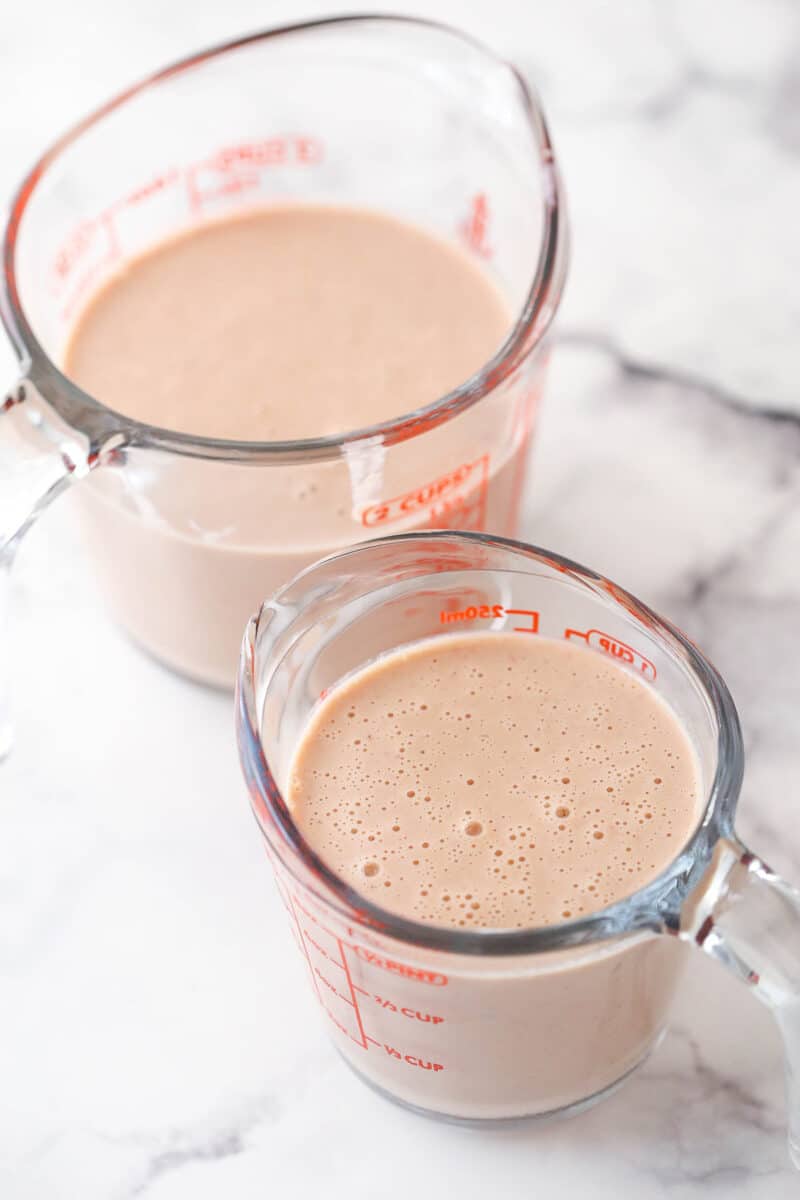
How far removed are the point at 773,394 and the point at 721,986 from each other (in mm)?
496

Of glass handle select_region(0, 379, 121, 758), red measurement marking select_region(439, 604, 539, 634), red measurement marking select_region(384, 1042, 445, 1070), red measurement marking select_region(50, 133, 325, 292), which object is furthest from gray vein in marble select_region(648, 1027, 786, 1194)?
red measurement marking select_region(50, 133, 325, 292)

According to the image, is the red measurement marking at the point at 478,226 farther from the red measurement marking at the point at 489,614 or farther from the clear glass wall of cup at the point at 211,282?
the red measurement marking at the point at 489,614

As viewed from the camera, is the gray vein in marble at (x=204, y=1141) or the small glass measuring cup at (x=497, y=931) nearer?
the small glass measuring cup at (x=497, y=931)

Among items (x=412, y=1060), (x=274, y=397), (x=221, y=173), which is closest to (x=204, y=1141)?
(x=412, y=1060)

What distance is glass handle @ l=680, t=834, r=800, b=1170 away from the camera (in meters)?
0.79

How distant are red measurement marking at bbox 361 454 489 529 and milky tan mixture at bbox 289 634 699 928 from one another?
95 mm

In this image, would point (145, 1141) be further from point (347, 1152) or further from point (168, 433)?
point (168, 433)

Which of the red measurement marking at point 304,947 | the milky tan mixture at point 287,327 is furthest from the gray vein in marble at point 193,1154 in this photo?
the milky tan mixture at point 287,327

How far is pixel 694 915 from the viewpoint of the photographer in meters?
0.79

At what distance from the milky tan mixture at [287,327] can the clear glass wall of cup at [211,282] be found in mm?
29

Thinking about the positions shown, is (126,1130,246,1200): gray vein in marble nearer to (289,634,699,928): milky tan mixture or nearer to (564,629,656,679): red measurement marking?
(289,634,699,928): milky tan mixture

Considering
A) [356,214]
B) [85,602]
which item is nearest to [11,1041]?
[85,602]

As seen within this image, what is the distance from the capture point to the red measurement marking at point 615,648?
37.3 inches

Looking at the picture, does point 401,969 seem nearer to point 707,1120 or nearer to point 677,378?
point 707,1120
